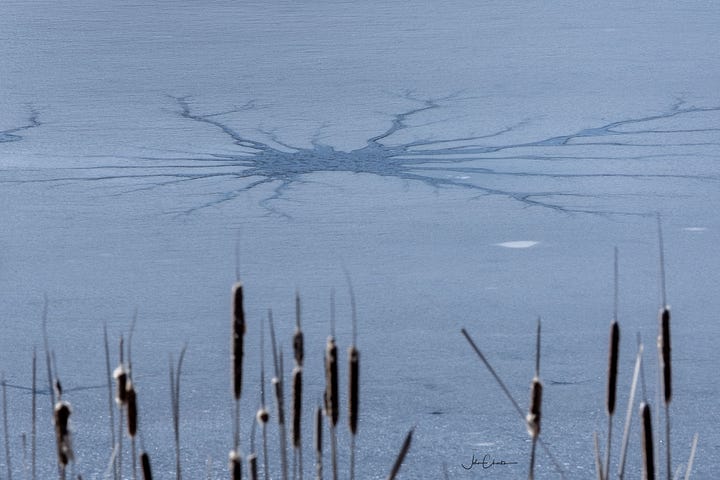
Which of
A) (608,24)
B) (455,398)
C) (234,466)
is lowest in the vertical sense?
(455,398)

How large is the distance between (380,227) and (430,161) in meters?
1.04

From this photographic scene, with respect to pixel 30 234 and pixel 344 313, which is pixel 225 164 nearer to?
pixel 30 234

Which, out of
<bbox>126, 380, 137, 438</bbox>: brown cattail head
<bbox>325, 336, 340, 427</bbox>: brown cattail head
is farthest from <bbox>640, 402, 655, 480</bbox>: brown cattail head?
<bbox>126, 380, 137, 438</bbox>: brown cattail head

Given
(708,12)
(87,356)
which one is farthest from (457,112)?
(708,12)

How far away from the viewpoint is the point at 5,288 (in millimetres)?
3369

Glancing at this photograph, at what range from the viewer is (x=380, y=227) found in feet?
13.2

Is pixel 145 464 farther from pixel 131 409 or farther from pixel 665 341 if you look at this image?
pixel 665 341

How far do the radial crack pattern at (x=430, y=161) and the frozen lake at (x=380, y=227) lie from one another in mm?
18

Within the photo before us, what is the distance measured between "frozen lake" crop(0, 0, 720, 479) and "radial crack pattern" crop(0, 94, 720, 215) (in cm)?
2

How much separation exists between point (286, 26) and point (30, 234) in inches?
238

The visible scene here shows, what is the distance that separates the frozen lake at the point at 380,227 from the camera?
2.49 metres
